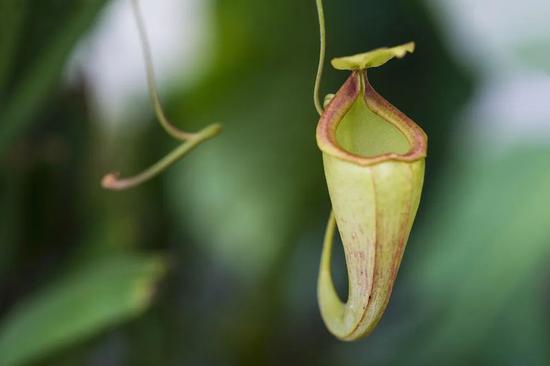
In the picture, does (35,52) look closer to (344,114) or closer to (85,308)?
(85,308)

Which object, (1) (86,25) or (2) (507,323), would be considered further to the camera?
(2) (507,323)

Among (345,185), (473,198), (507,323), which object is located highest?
(345,185)

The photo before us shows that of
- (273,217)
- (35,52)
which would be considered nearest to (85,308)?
(35,52)

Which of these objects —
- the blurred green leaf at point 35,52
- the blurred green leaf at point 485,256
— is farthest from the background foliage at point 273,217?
the blurred green leaf at point 35,52

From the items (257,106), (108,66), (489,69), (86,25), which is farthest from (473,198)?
(86,25)

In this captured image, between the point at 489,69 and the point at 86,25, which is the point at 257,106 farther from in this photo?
the point at 86,25

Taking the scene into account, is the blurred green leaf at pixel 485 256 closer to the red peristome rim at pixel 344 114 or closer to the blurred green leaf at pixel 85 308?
the blurred green leaf at pixel 85 308

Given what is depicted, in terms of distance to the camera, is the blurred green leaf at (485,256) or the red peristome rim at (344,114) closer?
the red peristome rim at (344,114)

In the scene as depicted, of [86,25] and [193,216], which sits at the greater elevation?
[86,25]
